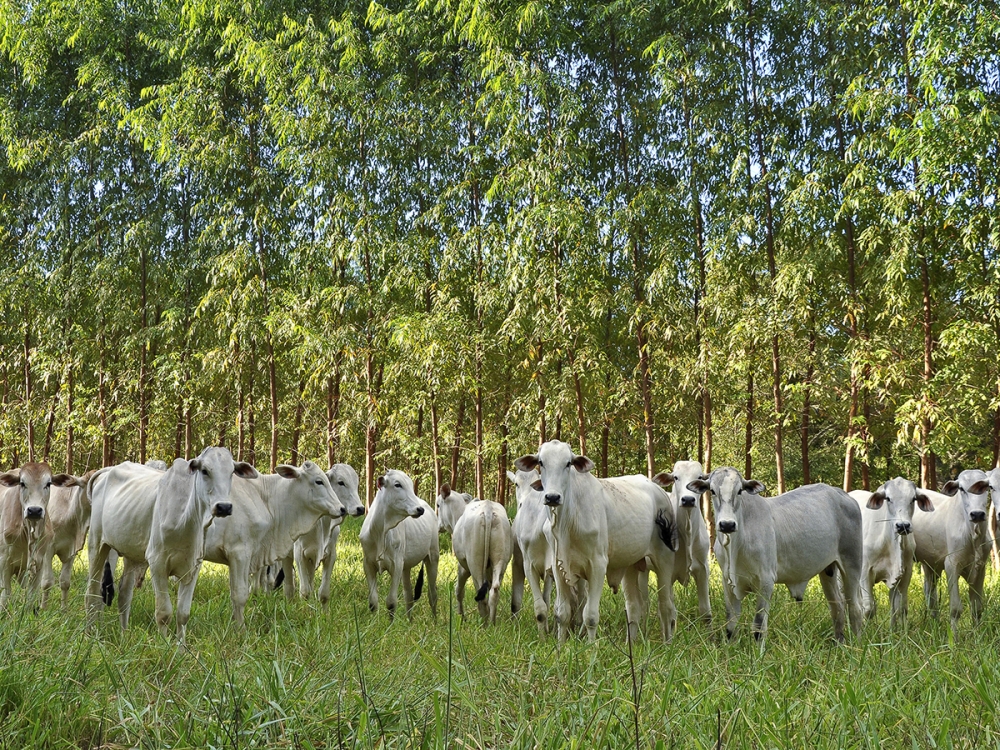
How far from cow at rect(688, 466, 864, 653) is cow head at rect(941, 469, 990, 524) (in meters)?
0.95

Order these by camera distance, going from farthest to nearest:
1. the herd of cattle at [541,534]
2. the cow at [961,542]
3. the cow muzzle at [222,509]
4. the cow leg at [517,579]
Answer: the cow leg at [517,579]
the cow at [961,542]
the herd of cattle at [541,534]
the cow muzzle at [222,509]

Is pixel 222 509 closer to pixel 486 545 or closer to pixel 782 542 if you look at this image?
pixel 486 545

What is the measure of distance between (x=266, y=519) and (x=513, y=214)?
838cm

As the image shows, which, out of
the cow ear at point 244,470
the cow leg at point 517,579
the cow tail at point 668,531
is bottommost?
the cow leg at point 517,579

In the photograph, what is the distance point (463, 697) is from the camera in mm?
3588

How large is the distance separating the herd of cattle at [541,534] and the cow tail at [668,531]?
0.01m

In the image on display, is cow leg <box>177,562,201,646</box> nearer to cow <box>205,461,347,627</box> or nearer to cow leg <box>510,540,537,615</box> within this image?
cow <box>205,461,347,627</box>

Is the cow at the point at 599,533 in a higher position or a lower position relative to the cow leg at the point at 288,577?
higher

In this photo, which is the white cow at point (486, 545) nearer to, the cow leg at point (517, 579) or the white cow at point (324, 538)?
the cow leg at point (517, 579)

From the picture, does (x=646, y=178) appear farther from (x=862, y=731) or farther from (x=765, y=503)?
(x=862, y=731)

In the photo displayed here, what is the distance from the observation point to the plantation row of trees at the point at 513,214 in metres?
12.9

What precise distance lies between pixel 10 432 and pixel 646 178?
17.5 meters

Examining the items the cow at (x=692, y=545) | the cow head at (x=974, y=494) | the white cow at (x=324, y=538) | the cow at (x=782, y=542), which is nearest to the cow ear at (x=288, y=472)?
the white cow at (x=324, y=538)

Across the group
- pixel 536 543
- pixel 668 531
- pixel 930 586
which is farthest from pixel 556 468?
Result: pixel 930 586
